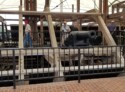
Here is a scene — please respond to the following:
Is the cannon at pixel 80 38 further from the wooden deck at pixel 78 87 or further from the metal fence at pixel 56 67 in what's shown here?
the wooden deck at pixel 78 87

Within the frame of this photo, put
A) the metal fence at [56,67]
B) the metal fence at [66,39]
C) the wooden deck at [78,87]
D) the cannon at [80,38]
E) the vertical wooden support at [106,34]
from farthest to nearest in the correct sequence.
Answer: the vertical wooden support at [106,34] < the metal fence at [66,39] < the cannon at [80,38] < the metal fence at [56,67] < the wooden deck at [78,87]

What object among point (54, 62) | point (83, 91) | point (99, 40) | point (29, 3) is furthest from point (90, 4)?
point (83, 91)

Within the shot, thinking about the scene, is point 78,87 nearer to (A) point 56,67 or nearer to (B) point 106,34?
(A) point 56,67

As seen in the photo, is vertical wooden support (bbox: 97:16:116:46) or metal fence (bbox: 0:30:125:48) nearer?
metal fence (bbox: 0:30:125:48)

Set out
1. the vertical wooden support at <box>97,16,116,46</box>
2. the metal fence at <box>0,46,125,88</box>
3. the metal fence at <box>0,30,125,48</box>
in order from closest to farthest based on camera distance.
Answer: the metal fence at <box>0,46,125,88</box> < the metal fence at <box>0,30,125,48</box> < the vertical wooden support at <box>97,16,116,46</box>

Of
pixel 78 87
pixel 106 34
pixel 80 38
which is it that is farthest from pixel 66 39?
pixel 78 87

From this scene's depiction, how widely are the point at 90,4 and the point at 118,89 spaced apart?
27766 millimetres

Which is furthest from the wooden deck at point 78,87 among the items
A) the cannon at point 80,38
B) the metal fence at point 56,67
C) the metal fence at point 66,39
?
the metal fence at point 66,39

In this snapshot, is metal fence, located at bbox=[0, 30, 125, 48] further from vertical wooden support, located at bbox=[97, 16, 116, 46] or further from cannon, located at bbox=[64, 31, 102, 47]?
vertical wooden support, located at bbox=[97, 16, 116, 46]

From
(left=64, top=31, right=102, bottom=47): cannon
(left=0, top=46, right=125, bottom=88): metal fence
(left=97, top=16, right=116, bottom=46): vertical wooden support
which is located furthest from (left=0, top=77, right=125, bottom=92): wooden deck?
(left=97, top=16, right=116, bottom=46): vertical wooden support

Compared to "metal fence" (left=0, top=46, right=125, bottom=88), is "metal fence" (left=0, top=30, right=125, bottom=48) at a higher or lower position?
higher

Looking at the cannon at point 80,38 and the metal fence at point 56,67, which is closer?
the metal fence at point 56,67

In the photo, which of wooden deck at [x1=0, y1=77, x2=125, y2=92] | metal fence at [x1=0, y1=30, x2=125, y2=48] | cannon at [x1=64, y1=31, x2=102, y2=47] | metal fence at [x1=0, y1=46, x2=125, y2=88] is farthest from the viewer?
metal fence at [x1=0, y1=30, x2=125, y2=48]

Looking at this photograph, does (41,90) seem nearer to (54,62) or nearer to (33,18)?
(54,62)
